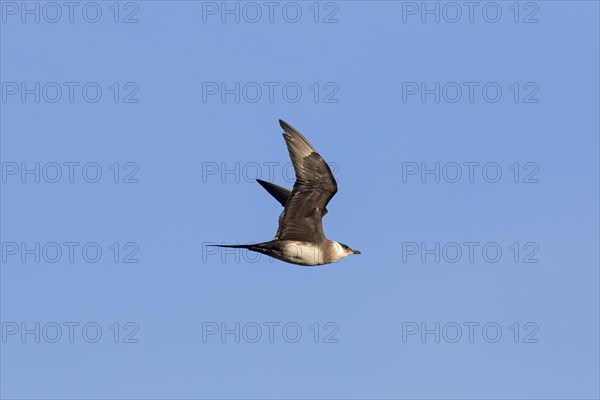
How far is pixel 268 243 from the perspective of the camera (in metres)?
27.4

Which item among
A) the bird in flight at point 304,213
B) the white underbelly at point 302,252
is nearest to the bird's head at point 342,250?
the bird in flight at point 304,213

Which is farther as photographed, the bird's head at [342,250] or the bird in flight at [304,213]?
the bird's head at [342,250]

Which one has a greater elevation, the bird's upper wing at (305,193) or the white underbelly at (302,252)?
the bird's upper wing at (305,193)

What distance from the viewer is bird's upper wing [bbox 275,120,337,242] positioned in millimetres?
26500

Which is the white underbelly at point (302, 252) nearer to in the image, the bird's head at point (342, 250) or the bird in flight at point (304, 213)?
the bird in flight at point (304, 213)

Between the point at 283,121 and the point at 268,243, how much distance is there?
2689 millimetres

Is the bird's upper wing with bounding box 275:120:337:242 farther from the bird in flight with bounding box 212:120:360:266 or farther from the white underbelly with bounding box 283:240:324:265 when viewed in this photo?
the white underbelly with bounding box 283:240:324:265

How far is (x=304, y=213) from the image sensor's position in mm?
27438

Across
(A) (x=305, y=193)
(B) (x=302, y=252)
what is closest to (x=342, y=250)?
(B) (x=302, y=252)

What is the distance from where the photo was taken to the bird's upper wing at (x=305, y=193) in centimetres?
2650

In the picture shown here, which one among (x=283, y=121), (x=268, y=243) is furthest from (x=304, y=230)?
(x=283, y=121)

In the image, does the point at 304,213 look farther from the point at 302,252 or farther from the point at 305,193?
the point at 302,252

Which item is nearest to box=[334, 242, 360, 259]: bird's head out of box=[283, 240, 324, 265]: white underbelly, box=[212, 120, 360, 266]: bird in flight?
box=[212, 120, 360, 266]: bird in flight

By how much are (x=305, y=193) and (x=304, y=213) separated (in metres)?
0.56
